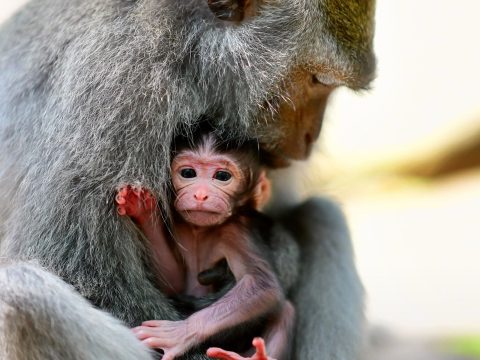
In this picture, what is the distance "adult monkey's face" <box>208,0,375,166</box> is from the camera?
451cm

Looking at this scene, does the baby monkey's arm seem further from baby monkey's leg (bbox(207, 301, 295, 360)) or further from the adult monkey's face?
the adult monkey's face

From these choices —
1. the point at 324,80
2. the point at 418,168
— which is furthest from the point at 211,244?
the point at 418,168

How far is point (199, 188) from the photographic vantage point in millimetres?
4461

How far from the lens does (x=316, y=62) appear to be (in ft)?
14.9

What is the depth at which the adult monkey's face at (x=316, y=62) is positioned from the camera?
4.51 m

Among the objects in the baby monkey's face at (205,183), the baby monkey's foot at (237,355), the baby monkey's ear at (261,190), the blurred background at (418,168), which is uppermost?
the baby monkey's face at (205,183)

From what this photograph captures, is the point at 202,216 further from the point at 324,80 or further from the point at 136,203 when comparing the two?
the point at 324,80

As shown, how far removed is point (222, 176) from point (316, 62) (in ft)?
2.60

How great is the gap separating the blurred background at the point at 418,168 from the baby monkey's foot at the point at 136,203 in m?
3.88

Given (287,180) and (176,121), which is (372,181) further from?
(176,121)

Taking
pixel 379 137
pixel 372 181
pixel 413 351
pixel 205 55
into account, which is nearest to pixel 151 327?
pixel 205 55

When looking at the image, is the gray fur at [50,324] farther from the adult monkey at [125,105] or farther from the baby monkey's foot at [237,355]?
the baby monkey's foot at [237,355]

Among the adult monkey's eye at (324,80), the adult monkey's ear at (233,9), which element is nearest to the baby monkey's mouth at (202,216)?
the adult monkey's eye at (324,80)

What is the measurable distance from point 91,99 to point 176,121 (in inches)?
18.0
